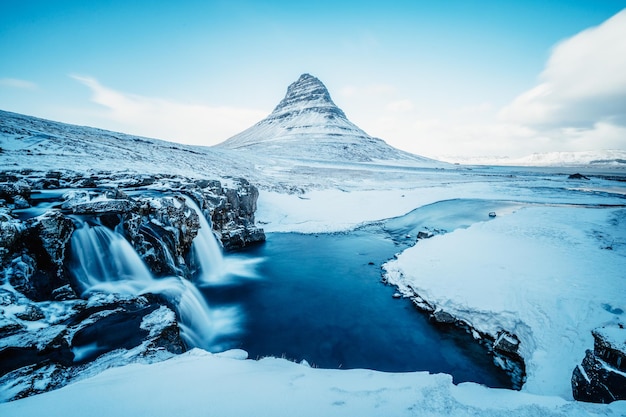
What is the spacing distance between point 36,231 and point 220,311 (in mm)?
5884

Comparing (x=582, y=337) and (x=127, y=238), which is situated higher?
(x=127, y=238)

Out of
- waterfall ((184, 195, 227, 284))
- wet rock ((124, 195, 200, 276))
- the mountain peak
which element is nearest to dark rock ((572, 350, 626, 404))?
wet rock ((124, 195, 200, 276))

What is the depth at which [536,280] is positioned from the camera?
8.73 metres

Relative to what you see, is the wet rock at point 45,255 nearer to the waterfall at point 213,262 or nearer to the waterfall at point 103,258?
the waterfall at point 103,258

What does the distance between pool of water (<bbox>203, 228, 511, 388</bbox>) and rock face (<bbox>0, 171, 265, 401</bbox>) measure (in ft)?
9.23

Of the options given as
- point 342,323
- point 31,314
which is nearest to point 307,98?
point 342,323

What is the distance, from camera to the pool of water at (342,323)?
7273mm

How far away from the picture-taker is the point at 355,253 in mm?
15562

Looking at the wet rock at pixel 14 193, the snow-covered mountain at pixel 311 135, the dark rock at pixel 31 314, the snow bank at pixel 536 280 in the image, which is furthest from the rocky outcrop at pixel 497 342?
the snow-covered mountain at pixel 311 135

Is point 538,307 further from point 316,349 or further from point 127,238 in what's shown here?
point 127,238

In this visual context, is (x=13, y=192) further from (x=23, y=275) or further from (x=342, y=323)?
(x=342, y=323)

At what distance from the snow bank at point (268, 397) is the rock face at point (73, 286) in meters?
1.40

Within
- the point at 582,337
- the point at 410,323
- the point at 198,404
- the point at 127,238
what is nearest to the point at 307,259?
the point at 410,323

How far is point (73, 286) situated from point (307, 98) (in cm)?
17325
